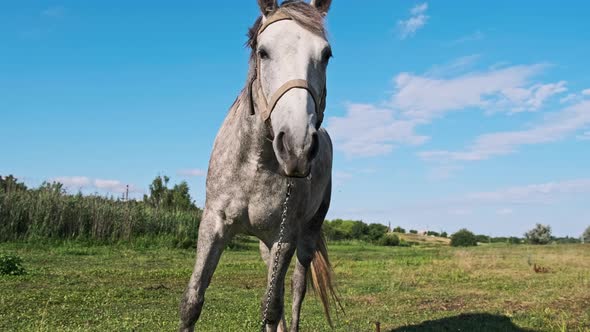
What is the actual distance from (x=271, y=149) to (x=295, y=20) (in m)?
0.88

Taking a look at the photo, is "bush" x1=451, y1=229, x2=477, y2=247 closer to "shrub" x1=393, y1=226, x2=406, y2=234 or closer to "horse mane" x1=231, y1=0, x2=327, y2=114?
"shrub" x1=393, y1=226, x2=406, y2=234

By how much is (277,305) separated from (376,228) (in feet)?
112

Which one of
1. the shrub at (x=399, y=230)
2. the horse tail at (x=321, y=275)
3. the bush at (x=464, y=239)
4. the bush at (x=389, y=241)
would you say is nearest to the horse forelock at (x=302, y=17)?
the horse tail at (x=321, y=275)

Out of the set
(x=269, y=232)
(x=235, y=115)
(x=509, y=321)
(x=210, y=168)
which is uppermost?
(x=235, y=115)

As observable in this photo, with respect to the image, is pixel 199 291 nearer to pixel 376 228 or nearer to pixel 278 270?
pixel 278 270

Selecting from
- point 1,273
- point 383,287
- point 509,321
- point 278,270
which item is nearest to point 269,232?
point 278,270

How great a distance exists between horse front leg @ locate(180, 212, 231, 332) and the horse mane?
829 millimetres

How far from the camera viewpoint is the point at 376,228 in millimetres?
36844

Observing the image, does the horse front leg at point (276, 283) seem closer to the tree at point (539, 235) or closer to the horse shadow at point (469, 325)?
the horse shadow at point (469, 325)

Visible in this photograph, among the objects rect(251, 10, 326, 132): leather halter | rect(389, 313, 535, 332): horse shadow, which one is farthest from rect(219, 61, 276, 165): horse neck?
rect(389, 313, 535, 332): horse shadow

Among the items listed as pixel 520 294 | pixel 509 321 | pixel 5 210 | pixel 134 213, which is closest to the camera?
pixel 509 321

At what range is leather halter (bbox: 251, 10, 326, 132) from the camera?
244cm

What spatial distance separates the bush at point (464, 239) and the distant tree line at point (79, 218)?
72.6 ft

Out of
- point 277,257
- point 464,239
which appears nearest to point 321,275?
point 277,257
